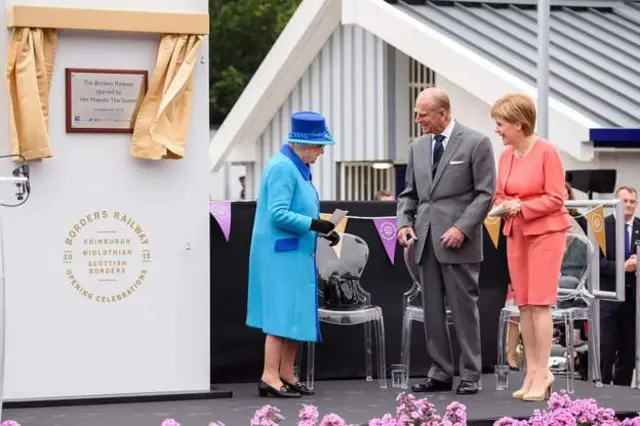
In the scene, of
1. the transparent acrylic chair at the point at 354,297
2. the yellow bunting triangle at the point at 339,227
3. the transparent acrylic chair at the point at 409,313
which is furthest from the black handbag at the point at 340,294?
the transparent acrylic chair at the point at 409,313

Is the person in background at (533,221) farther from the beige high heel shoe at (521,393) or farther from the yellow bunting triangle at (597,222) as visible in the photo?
the yellow bunting triangle at (597,222)

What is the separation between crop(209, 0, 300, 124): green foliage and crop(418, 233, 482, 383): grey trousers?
31.3 meters

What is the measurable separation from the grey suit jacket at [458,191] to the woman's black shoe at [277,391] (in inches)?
43.7

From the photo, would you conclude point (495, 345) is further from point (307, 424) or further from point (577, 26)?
point (577, 26)

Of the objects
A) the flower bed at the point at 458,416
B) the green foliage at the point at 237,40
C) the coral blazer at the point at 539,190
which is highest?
the green foliage at the point at 237,40

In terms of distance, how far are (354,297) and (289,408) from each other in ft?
5.28

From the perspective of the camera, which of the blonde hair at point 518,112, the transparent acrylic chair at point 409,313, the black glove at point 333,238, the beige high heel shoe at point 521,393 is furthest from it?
the transparent acrylic chair at point 409,313

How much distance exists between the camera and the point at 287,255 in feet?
33.7

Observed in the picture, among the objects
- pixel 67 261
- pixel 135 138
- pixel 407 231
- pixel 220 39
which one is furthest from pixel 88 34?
pixel 220 39

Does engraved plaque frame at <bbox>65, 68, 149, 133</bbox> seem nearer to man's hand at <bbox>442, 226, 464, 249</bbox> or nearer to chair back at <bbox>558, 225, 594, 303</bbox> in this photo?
man's hand at <bbox>442, 226, 464, 249</bbox>

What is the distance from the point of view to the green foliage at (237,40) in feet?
138

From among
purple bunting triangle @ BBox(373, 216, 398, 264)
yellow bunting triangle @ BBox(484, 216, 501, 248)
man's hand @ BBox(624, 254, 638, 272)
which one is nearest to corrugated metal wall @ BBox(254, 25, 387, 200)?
man's hand @ BBox(624, 254, 638, 272)

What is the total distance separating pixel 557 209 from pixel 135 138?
247cm

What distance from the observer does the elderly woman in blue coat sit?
1020cm
